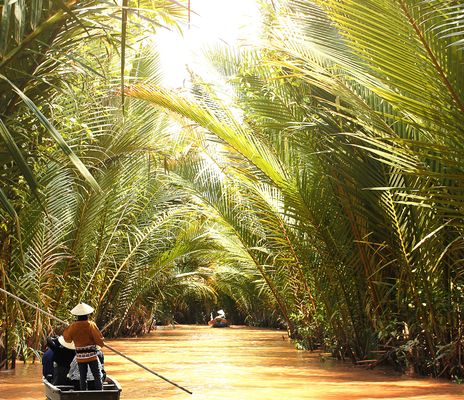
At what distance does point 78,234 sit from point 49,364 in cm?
473

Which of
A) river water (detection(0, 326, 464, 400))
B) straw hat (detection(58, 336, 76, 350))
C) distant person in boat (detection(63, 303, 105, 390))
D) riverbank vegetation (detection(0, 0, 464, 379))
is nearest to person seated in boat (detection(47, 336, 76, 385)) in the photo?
straw hat (detection(58, 336, 76, 350))

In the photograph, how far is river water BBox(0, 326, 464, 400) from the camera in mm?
8688

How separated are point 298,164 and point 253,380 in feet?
9.99

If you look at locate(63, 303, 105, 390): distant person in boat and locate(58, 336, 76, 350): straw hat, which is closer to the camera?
locate(63, 303, 105, 390): distant person in boat

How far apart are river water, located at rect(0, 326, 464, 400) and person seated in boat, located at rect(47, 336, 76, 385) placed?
28.8 inches

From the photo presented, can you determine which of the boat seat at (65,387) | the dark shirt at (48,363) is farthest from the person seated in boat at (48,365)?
the boat seat at (65,387)

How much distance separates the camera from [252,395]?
28.9 ft

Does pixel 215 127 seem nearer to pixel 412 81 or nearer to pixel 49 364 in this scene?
pixel 49 364

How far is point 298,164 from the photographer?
454 inches

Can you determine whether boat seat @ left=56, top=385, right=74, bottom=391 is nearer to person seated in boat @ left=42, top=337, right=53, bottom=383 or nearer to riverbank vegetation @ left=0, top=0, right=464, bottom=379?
person seated in boat @ left=42, top=337, right=53, bottom=383

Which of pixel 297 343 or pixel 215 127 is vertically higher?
pixel 215 127

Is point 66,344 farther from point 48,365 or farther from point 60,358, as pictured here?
point 48,365

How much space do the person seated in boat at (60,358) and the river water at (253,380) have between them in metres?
0.73

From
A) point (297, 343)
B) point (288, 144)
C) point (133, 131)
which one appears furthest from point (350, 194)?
point (297, 343)
